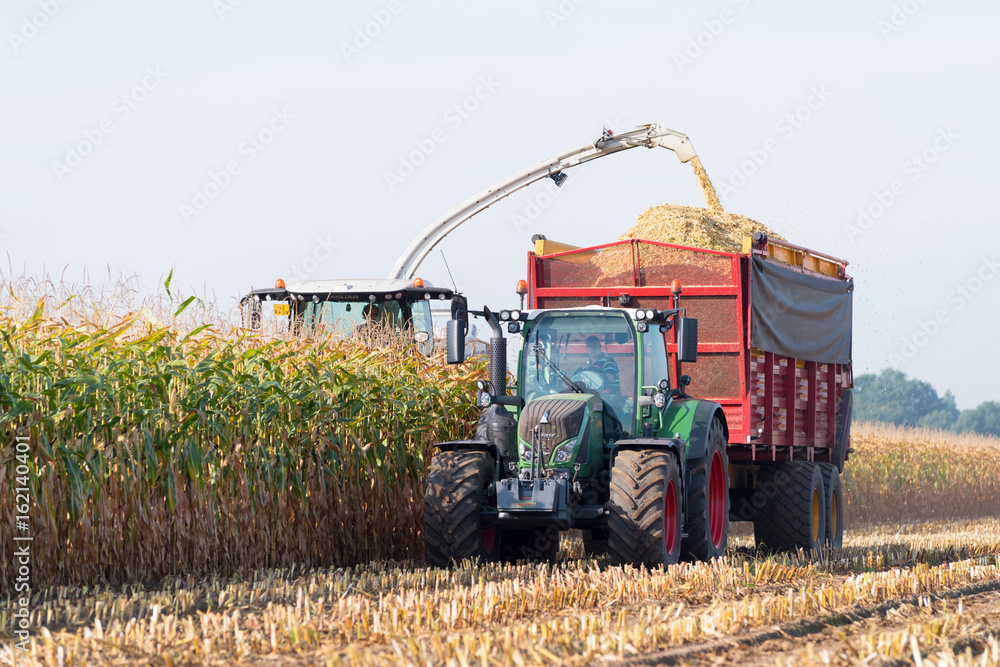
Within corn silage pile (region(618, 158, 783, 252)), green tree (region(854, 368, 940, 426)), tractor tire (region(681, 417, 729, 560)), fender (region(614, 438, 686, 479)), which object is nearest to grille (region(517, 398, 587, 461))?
fender (region(614, 438, 686, 479))

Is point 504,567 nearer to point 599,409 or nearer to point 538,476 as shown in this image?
point 538,476

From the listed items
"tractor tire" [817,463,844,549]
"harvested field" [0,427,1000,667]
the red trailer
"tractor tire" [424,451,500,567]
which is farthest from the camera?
"tractor tire" [817,463,844,549]

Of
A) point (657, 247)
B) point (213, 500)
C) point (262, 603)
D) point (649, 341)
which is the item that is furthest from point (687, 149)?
point (262, 603)

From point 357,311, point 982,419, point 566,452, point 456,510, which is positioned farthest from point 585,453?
point 982,419

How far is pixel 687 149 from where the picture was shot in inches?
575

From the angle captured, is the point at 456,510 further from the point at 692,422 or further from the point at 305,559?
the point at 692,422

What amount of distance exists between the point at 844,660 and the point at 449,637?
1869mm

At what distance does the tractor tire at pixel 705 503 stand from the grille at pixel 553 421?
1151 mm

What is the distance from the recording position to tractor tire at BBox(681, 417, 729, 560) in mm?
8758

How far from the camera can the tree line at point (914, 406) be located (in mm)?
Result: 93750

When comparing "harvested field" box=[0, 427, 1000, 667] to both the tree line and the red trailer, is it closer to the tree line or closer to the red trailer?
the red trailer

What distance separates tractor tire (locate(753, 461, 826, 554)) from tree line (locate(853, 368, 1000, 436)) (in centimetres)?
A: 8444

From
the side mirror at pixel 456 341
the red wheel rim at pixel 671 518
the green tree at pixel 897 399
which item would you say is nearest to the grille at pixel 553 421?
the side mirror at pixel 456 341

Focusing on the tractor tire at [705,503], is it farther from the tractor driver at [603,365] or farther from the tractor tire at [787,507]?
the tractor tire at [787,507]
